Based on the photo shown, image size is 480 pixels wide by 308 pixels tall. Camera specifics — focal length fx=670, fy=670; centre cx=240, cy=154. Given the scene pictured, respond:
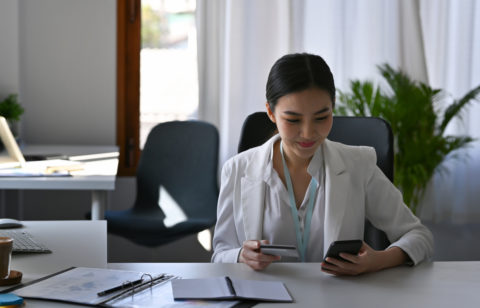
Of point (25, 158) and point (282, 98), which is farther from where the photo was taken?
point (25, 158)

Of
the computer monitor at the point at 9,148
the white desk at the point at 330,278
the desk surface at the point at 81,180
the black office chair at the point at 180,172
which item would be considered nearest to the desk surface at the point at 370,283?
the white desk at the point at 330,278

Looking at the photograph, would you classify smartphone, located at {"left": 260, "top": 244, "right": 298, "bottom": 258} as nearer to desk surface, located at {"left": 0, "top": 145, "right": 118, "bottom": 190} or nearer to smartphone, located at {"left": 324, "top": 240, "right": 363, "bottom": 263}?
smartphone, located at {"left": 324, "top": 240, "right": 363, "bottom": 263}

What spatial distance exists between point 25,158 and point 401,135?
223cm

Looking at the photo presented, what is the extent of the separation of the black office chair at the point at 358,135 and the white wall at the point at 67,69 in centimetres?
243

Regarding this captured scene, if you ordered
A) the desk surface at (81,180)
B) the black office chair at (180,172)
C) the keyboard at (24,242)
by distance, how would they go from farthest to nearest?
the black office chair at (180,172)
the desk surface at (81,180)
the keyboard at (24,242)

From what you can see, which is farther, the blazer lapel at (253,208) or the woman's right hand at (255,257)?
the blazer lapel at (253,208)

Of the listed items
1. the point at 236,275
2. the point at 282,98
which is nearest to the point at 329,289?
the point at 236,275

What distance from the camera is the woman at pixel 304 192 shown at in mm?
1946

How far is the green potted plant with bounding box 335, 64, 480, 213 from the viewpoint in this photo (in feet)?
13.5

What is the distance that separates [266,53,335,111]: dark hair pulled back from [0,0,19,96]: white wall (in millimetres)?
2836

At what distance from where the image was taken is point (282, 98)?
75.6 inches

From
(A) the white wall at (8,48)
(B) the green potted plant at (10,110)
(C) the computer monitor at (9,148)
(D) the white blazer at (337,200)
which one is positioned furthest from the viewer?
(A) the white wall at (8,48)

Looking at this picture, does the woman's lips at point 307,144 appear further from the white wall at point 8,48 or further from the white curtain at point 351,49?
the white wall at point 8,48

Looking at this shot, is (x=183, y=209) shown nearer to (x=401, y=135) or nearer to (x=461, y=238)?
(x=401, y=135)
